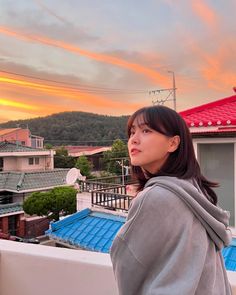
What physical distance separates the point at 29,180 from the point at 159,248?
1290cm

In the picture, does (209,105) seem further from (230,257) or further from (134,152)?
(134,152)

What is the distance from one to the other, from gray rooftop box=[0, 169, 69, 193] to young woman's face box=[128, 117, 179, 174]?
12.0 meters

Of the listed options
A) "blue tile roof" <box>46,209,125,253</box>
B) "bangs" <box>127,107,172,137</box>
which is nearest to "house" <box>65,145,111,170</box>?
"blue tile roof" <box>46,209,125,253</box>

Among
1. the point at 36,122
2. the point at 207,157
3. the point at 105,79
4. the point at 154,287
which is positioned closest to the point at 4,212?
the point at 36,122

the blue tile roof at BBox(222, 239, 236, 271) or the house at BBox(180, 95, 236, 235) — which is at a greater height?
the house at BBox(180, 95, 236, 235)

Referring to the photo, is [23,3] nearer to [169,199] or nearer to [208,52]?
[208,52]

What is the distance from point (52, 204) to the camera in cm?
1036

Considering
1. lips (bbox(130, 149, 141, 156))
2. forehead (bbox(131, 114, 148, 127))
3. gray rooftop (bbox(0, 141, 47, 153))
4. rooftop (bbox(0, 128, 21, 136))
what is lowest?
lips (bbox(130, 149, 141, 156))

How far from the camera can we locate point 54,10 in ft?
22.9

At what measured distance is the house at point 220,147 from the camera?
2762 mm

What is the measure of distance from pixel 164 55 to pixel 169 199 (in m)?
8.20

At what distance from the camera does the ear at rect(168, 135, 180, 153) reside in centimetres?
63

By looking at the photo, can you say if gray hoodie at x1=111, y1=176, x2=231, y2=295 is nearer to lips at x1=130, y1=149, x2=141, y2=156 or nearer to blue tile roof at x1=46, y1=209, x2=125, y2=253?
lips at x1=130, y1=149, x2=141, y2=156

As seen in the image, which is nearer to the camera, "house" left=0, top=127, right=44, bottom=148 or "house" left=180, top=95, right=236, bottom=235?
"house" left=180, top=95, right=236, bottom=235
